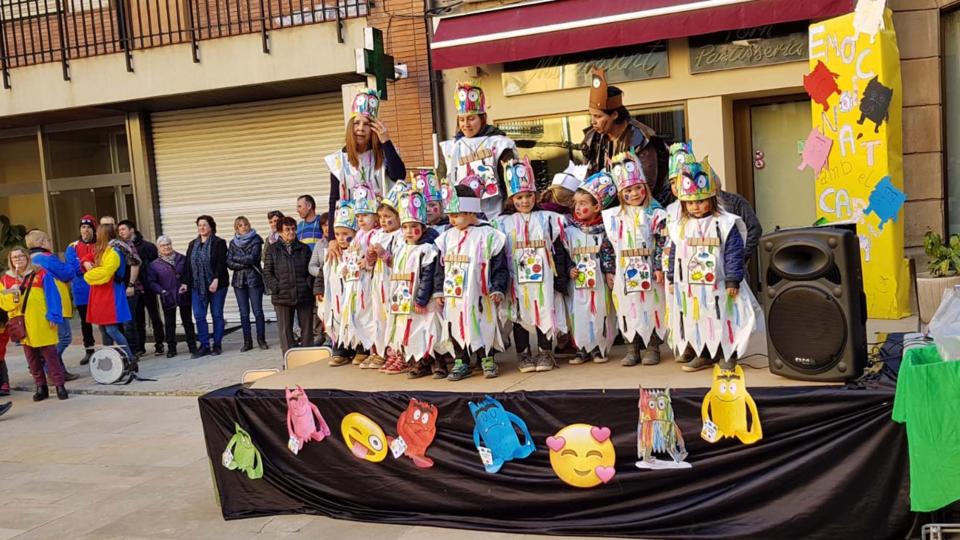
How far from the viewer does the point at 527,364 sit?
5.52 m

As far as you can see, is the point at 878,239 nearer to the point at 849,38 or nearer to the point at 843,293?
the point at 849,38

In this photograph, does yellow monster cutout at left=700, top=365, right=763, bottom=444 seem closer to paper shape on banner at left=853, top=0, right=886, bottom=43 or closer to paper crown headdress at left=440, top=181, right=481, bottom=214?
paper crown headdress at left=440, top=181, right=481, bottom=214

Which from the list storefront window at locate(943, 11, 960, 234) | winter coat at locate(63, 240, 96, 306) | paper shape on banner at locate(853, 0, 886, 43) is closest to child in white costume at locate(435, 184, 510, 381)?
paper shape on banner at locate(853, 0, 886, 43)

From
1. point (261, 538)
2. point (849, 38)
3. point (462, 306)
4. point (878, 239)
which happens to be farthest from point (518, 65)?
point (261, 538)

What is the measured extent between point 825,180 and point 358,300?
4665 millimetres

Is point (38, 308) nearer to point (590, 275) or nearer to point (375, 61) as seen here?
point (375, 61)

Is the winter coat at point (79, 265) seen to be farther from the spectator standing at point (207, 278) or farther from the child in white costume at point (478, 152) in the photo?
the child in white costume at point (478, 152)

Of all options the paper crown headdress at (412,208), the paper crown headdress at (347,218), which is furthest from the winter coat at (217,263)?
the paper crown headdress at (412,208)

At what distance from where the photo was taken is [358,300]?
602 cm

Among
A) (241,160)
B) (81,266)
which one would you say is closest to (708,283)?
(81,266)

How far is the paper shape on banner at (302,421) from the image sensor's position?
5.29 m

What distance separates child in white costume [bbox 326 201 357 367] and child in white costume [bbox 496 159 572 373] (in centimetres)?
118

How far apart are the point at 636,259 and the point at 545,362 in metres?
0.86

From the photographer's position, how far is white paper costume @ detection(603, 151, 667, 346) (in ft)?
17.1
